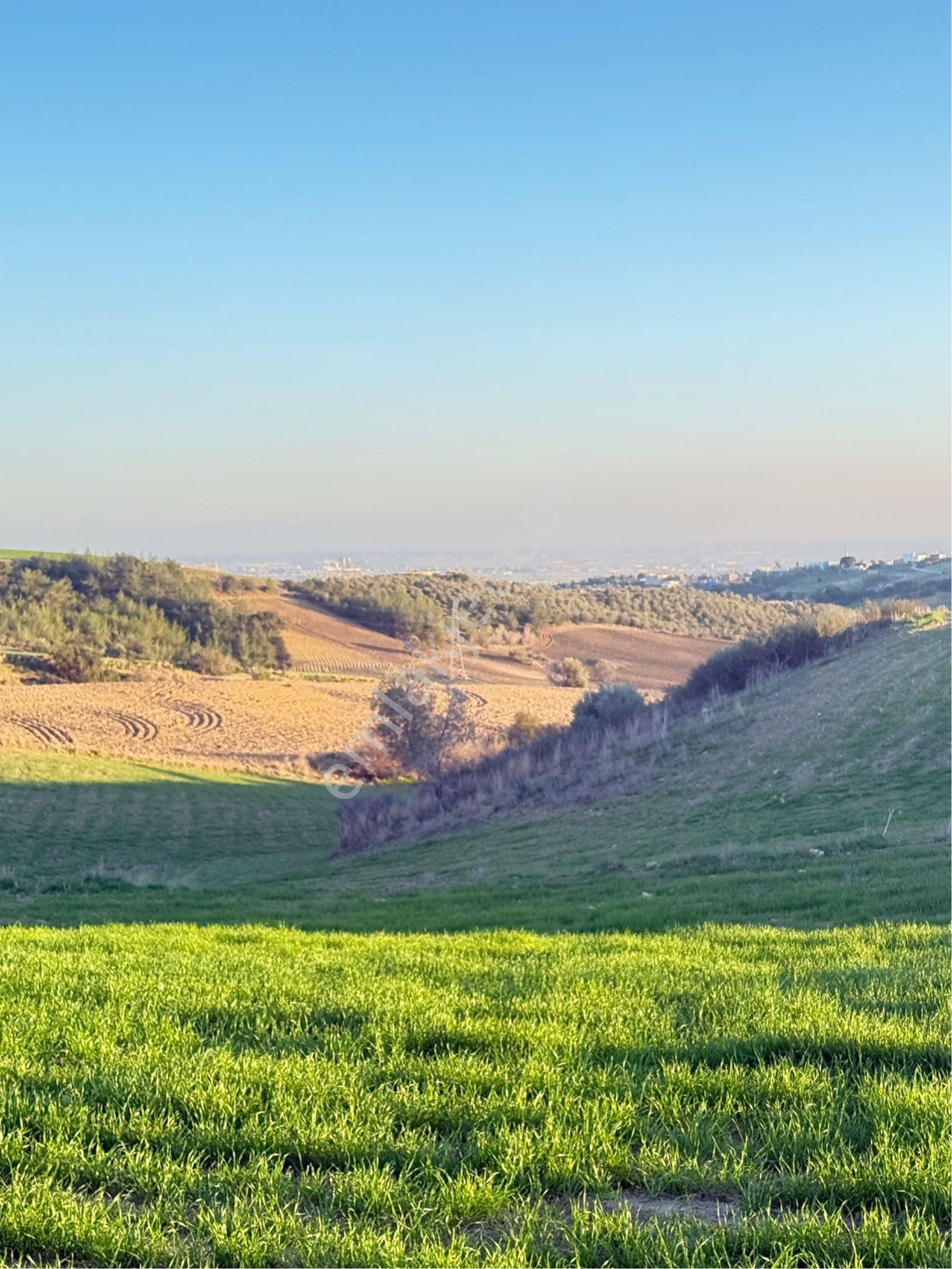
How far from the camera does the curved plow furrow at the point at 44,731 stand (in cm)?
4584

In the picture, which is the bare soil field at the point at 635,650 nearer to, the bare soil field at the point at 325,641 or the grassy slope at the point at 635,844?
the bare soil field at the point at 325,641

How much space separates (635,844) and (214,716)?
42901 mm

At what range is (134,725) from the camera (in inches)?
2100

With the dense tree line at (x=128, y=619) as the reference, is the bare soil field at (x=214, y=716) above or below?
below

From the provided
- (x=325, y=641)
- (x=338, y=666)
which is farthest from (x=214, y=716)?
(x=325, y=641)

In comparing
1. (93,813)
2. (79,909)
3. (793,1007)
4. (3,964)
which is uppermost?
(793,1007)

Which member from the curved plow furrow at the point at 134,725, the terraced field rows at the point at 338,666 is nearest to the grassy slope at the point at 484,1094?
the curved plow furrow at the point at 134,725

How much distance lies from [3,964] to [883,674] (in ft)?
83.2

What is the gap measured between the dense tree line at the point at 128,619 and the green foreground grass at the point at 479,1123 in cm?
6890

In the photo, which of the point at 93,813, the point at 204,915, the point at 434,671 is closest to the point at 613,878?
the point at 204,915

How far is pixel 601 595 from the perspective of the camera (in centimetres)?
9488

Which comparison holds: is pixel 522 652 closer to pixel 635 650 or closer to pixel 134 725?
pixel 635 650

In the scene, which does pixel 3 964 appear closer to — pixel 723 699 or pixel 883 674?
pixel 883 674

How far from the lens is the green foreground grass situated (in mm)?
3221
